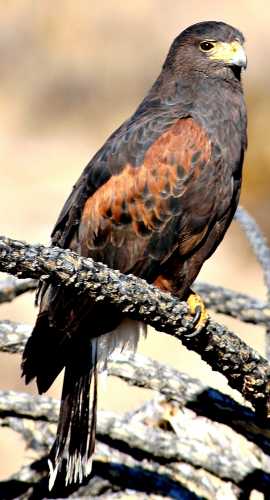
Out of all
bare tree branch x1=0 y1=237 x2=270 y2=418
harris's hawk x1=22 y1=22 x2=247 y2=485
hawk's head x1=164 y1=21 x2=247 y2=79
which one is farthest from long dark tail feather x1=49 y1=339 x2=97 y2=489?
hawk's head x1=164 y1=21 x2=247 y2=79

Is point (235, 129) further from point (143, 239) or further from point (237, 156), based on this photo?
point (143, 239)

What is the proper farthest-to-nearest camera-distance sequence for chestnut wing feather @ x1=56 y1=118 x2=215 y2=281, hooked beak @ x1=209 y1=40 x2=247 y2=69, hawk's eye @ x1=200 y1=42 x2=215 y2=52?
hawk's eye @ x1=200 y1=42 x2=215 y2=52, hooked beak @ x1=209 y1=40 x2=247 y2=69, chestnut wing feather @ x1=56 y1=118 x2=215 y2=281

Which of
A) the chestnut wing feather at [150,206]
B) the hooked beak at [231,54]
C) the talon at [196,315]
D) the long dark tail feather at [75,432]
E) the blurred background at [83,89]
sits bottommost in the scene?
the long dark tail feather at [75,432]

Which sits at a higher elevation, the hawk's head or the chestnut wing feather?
the hawk's head

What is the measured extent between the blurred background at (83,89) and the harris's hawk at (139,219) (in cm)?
521

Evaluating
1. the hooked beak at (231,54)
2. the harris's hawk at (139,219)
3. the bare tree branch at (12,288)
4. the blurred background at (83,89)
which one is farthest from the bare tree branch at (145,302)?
the blurred background at (83,89)

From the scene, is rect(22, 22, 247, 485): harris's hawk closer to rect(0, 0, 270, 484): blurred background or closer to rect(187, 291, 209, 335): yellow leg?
rect(187, 291, 209, 335): yellow leg

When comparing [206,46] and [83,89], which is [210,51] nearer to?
[206,46]

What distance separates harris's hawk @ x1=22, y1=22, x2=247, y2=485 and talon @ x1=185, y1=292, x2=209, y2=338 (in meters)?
0.12

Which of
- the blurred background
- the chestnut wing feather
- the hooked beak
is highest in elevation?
the blurred background

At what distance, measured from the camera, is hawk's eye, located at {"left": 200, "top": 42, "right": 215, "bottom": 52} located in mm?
6312

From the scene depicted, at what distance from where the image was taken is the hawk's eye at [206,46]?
631cm

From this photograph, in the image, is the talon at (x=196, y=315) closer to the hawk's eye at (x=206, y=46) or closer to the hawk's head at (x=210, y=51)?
the hawk's head at (x=210, y=51)

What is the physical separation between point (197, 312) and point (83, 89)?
28.2 feet
